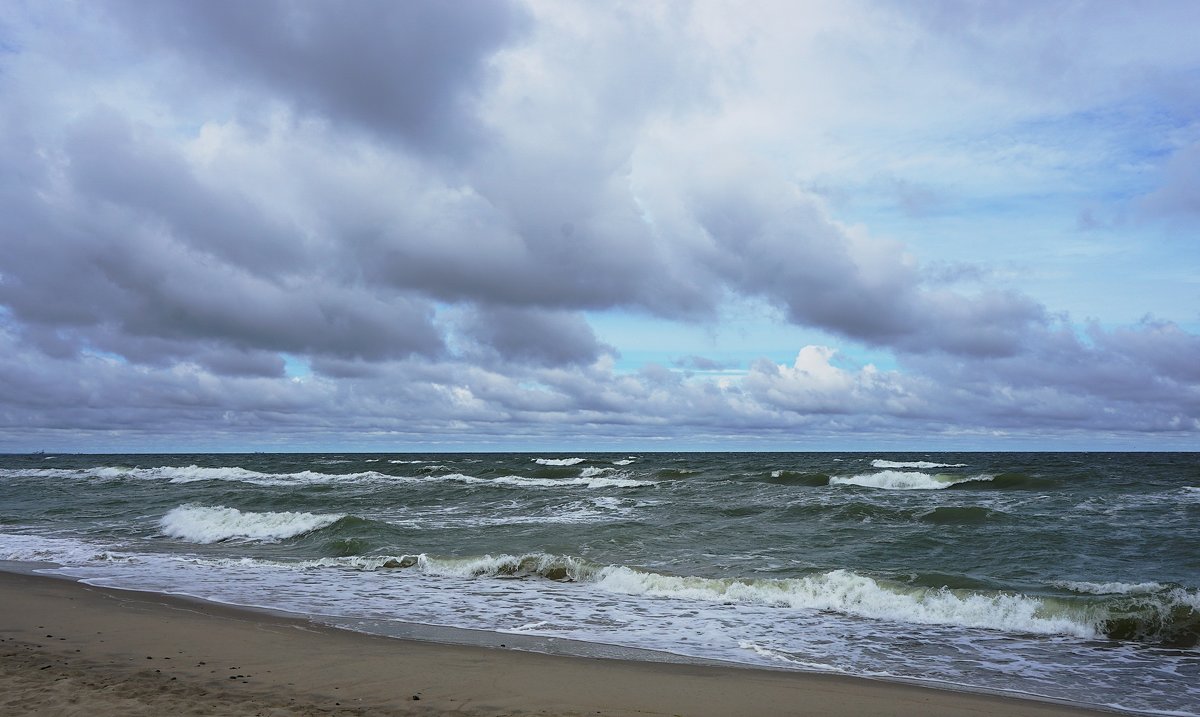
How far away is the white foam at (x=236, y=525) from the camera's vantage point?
21.5 meters

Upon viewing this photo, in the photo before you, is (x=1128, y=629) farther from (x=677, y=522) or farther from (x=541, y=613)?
(x=677, y=522)

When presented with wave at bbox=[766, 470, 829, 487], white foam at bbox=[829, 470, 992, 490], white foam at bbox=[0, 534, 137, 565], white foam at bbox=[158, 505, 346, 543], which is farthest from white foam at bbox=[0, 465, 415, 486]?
white foam at bbox=[0, 534, 137, 565]

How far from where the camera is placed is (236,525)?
2302 centimetres

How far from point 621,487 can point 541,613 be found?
91.5 feet

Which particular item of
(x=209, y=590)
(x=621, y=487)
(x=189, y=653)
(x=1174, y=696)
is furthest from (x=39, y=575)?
(x=621, y=487)

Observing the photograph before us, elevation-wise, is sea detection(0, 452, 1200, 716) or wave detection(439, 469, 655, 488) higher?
sea detection(0, 452, 1200, 716)

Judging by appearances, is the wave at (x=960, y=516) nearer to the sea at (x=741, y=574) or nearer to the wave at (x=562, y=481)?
the sea at (x=741, y=574)

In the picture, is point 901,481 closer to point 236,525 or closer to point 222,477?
point 236,525

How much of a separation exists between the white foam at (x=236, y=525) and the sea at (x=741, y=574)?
12 centimetres

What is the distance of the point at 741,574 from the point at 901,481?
30.1 m

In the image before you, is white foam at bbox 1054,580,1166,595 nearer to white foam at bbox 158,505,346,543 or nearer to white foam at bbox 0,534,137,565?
white foam at bbox 158,505,346,543

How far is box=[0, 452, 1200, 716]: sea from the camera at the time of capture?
9477 mm

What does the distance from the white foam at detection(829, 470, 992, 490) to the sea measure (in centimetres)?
948

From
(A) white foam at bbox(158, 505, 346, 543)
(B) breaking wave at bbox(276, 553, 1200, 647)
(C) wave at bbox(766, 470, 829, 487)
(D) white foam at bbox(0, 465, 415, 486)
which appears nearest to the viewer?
(B) breaking wave at bbox(276, 553, 1200, 647)
